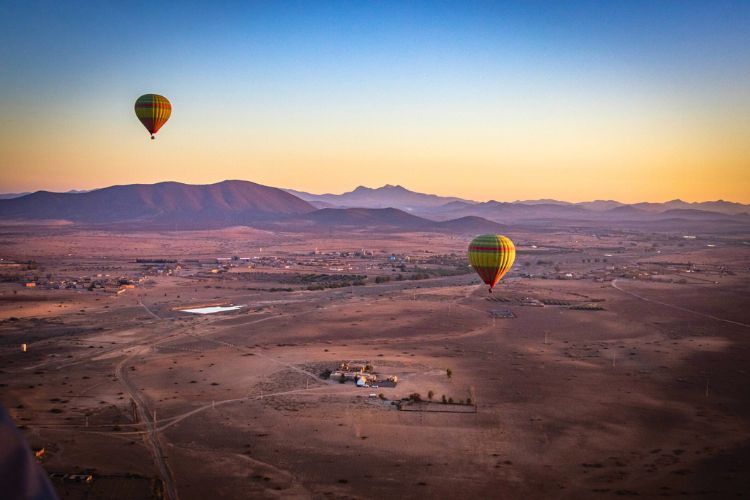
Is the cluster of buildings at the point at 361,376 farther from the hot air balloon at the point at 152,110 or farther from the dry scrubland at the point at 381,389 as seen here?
the hot air balloon at the point at 152,110

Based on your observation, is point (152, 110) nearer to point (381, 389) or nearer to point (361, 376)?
point (361, 376)

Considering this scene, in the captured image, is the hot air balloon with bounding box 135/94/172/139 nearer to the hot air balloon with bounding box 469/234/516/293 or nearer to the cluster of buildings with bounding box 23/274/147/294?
the cluster of buildings with bounding box 23/274/147/294

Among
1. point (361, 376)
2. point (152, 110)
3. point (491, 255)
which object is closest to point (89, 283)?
point (152, 110)

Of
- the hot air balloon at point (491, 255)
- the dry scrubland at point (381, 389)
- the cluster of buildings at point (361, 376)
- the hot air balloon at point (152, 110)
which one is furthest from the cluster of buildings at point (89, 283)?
the cluster of buildings at point (361, 376)

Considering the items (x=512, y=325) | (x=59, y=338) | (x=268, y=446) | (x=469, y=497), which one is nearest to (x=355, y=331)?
(x=512, y=325)

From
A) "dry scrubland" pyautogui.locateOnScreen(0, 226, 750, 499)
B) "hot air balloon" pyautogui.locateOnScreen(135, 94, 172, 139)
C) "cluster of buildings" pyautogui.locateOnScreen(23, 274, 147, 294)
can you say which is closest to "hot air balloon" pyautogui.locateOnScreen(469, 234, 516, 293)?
"dry scrubland" pyautogui.locateOnScreen(0, 226, 750, 499)

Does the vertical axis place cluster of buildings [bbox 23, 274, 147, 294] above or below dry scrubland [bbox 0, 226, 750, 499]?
above
